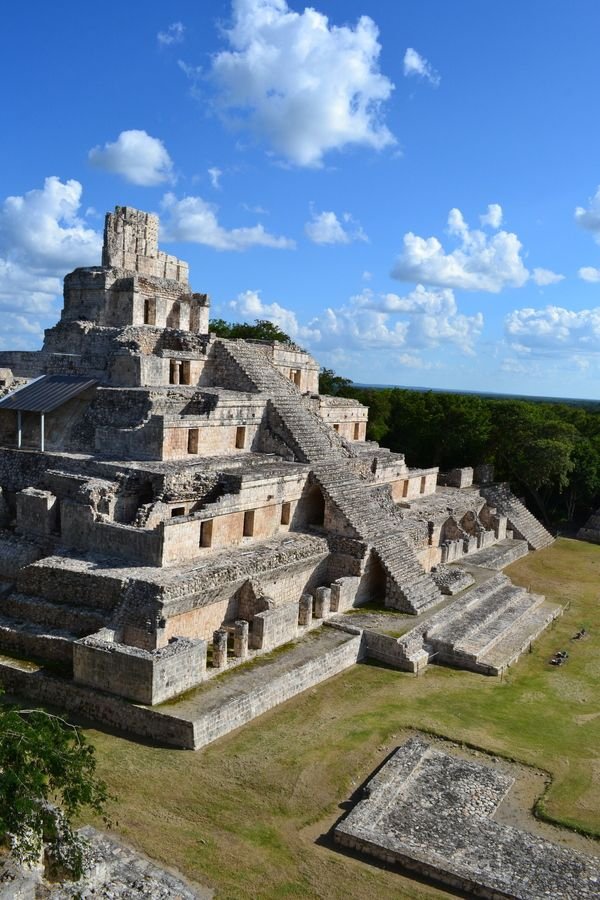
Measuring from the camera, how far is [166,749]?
12.4 metres

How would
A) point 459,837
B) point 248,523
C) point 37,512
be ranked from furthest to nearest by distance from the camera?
point 248,523 → point 37,512 → point 459,837

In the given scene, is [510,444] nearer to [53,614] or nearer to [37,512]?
[37,512]

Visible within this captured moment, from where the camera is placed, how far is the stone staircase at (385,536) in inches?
741

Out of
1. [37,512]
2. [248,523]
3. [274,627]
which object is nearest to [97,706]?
[274,627]

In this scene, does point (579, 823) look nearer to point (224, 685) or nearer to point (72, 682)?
point (224, 685)

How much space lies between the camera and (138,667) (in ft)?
42.4

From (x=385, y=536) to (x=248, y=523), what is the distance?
3895 mm

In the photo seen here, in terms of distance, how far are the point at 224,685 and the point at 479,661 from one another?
249 inches

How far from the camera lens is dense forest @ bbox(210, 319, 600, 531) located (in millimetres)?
34375

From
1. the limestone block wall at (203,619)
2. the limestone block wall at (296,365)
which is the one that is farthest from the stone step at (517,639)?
the limestone block wall at (296,365)

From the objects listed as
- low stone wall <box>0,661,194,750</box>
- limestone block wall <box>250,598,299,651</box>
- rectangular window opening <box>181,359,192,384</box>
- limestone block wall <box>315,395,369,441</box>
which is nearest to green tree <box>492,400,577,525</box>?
limestone block wall <box>315,395,369,441</box>

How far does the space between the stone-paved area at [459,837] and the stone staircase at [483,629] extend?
449 centimetres

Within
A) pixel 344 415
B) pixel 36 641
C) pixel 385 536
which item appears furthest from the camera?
pixel 344 415

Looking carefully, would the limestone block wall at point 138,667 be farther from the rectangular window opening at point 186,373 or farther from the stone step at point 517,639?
the rectangular window opening at point 186,373
